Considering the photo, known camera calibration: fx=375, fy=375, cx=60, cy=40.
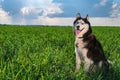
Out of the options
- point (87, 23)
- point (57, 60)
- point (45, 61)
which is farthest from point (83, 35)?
point (45, 61)

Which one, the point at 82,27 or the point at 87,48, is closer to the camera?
the point at 87,48

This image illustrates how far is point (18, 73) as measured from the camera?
18.7 feet

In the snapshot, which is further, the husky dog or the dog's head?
the dog's head

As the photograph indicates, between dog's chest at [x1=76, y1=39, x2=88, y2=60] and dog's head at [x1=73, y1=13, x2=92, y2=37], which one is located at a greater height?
dog's head at [x1=73, y1=13, x2=92, y2=37]

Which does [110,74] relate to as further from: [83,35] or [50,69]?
[50,69]

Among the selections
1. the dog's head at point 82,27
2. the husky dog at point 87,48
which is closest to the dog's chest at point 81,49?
the husky dog at point 87,48

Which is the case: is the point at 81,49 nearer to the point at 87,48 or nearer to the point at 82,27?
the point at 87,48

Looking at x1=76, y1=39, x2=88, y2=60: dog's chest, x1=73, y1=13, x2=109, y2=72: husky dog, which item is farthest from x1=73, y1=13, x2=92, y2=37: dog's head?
x1=76, y1=39, x2=88, y2=60: dog's chest

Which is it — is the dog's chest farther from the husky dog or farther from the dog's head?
the dog's head

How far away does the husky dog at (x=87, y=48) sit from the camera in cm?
783

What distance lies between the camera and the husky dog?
25.7 ft

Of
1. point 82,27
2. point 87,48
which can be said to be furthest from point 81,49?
point 82,27

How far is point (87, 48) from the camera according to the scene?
7.90 meters

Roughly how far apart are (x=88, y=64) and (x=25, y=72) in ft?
7.05
